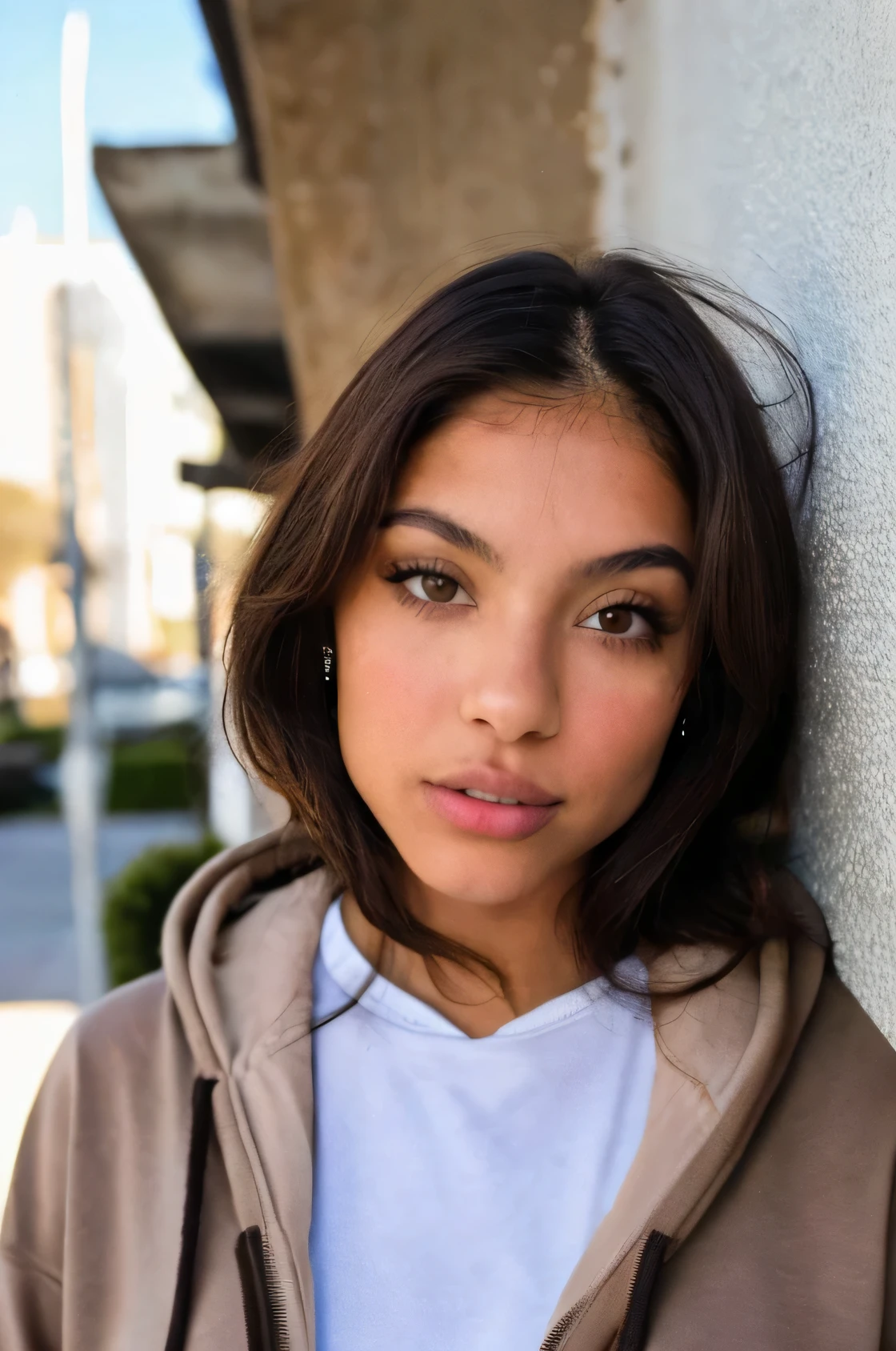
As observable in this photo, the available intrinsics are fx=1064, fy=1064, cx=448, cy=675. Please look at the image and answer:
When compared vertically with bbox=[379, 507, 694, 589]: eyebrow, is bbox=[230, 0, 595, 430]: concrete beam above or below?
→ above

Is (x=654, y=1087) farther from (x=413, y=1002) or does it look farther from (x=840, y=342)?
(x=840, y=342)

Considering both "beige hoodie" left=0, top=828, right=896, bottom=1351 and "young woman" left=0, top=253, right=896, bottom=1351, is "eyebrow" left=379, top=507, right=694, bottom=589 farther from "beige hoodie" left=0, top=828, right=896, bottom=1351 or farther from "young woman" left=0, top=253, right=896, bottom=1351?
"beige hoodie" left=0, top=828, right=896, bottom=1351

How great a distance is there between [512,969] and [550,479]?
28.2 inches

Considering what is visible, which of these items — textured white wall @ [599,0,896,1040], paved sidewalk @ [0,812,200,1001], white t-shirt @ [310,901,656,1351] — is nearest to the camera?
textured white wall @ [599,0,896,1040]

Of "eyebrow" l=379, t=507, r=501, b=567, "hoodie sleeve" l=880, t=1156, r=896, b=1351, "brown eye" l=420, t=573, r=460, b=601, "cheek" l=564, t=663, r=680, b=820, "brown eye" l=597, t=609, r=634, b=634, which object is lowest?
"hoodie sleeve" l=880, t=1156, r=896, b=1351

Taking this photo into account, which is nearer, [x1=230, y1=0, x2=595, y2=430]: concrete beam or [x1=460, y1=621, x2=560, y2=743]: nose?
[x1=460, y1=621, x2=560, y2=743]: nose

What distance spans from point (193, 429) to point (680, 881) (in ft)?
73.2

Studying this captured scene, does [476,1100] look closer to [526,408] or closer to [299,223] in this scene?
[526,408]

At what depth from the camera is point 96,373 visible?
20.8 m

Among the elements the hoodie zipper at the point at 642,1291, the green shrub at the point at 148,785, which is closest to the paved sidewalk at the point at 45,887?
the green shrub at the point at 148,785

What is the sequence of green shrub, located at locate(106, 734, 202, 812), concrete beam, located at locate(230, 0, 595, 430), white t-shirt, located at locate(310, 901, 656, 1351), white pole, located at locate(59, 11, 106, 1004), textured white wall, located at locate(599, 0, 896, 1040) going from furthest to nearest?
green shrub, located at locate(106, 734, 202, 812) → white pole, located at locate(59, 11, 106, 1004) → concrete beam, located at locate(230, 0, 595, 430) → white t-shirt, located at locate(310, 901, 656, 1351) → textured white wall, located at locate(599, 0, 896, 1040)

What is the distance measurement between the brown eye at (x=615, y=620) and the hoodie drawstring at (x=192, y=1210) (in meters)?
0.81

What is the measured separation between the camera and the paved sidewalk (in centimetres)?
1034

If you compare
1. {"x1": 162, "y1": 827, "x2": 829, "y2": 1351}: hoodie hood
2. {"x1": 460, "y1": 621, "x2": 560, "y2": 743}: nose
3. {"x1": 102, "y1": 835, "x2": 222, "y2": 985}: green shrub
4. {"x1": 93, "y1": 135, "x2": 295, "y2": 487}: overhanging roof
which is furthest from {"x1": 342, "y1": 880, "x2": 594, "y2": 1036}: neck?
{"x1": 102, "y1": 835, "x2": 222, "y2": 985}: green shrub
